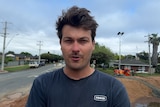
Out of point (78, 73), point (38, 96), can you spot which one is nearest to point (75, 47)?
point (78, 73)

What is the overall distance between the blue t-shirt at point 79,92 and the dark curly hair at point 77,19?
0.43 meters

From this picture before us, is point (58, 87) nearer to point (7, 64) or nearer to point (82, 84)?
point (82, 84)

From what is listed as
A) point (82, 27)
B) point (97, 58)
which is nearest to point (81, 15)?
point (82, 27)

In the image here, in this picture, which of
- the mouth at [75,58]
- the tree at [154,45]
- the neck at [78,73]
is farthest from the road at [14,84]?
the tree at [154,45]

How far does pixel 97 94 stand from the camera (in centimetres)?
252

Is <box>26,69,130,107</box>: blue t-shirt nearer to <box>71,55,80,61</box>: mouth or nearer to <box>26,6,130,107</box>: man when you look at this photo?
<box>26,6,130,107</box>: man

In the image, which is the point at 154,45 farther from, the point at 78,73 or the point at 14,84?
the point at 78,73

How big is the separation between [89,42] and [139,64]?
78.1 metres

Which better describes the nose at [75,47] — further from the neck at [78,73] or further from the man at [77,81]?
the neck at [78,73]

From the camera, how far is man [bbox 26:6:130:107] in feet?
8.28

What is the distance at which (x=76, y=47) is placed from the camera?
2.53m

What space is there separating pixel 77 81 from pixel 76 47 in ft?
1.03

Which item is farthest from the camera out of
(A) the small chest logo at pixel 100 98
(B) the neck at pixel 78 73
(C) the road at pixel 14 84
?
(C) the road at pixel 14 84

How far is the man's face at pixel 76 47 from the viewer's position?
99.9 inches
